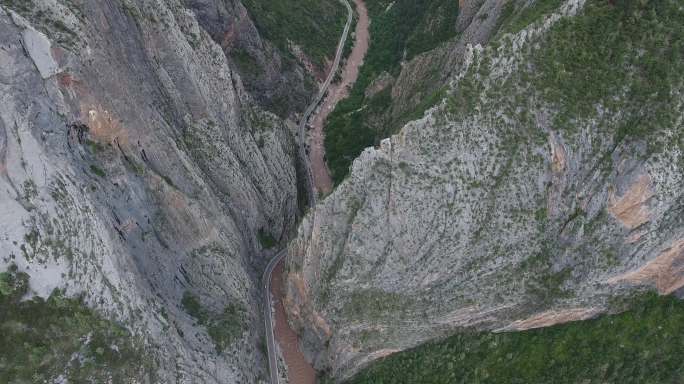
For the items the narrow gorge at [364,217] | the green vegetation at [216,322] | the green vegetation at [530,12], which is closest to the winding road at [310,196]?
the narrow gorge at [364,217]

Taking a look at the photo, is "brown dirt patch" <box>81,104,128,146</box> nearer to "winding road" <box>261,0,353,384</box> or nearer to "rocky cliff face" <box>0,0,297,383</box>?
"rocky cliff face" <box>0,0,297,383</box>

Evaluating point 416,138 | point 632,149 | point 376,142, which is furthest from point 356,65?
point 632,149

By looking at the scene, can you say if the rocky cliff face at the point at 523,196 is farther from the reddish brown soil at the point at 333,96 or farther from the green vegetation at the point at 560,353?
the reddish brown soil at the point at 333,96

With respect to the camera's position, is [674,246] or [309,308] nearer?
[674,246]

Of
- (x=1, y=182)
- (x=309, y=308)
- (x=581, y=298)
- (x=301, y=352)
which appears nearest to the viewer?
(x=1, y=182)

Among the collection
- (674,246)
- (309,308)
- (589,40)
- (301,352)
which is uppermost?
(589,40)

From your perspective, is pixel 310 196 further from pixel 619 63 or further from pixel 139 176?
pixel 619 63

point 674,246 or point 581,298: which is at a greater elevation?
point 674,246

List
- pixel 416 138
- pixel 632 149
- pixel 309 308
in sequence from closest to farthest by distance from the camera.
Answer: pixel 632 149
pixel 416 138
pixel 309 308

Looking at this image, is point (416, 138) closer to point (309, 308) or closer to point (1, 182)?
point (309, 308)
